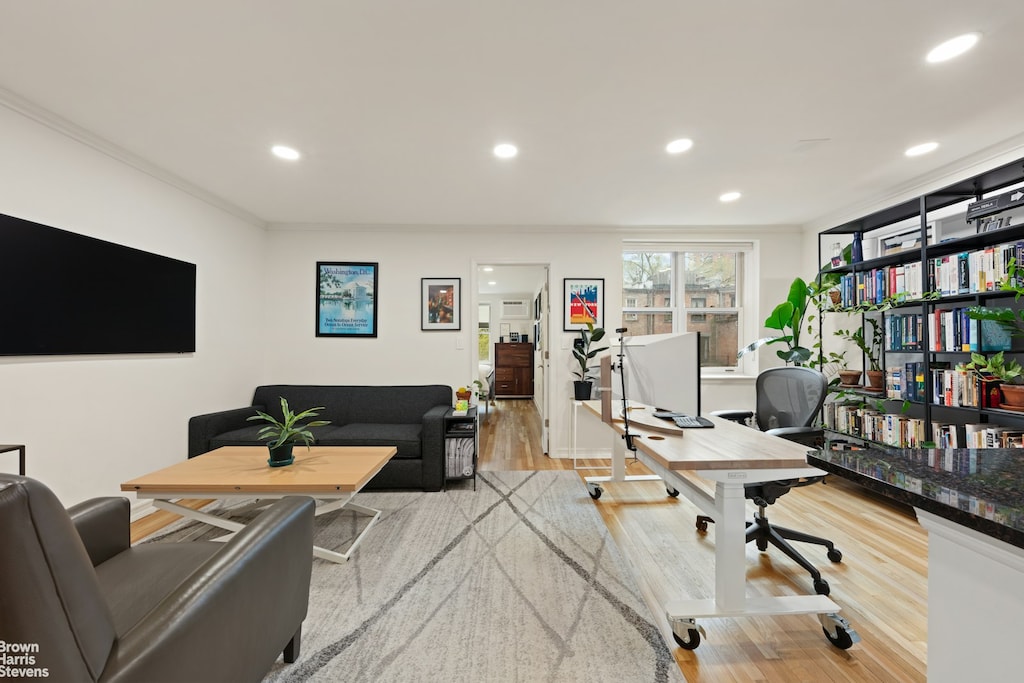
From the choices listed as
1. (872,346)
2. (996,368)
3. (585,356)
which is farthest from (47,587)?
(872,346)

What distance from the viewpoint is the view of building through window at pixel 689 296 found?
186 inches

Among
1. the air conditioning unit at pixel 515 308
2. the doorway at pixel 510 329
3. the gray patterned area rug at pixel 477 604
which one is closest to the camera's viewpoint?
the gray patterned area rug at pixel 477 604

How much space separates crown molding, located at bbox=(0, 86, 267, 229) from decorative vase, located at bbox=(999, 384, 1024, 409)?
5.44 meters

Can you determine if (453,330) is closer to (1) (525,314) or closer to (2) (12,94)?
(2) (12,94)

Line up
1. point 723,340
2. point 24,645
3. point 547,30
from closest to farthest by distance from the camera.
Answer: point 24,645
point 547,30
point 723,340

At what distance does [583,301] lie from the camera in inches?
175

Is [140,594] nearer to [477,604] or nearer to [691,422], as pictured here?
[477,604]

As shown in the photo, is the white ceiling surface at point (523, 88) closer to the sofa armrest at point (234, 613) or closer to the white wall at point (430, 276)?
Result: the white wall at point (430, 276)

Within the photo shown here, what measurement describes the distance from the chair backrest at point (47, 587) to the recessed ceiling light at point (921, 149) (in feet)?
13.5

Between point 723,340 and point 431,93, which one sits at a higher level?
point 431,93

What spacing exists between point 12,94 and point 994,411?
5.51 meters

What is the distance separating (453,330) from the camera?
440 cm

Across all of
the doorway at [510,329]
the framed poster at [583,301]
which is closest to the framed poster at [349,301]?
the framed poster at [583,301]

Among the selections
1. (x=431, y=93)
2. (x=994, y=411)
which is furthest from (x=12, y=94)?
(x=994, y=411)
